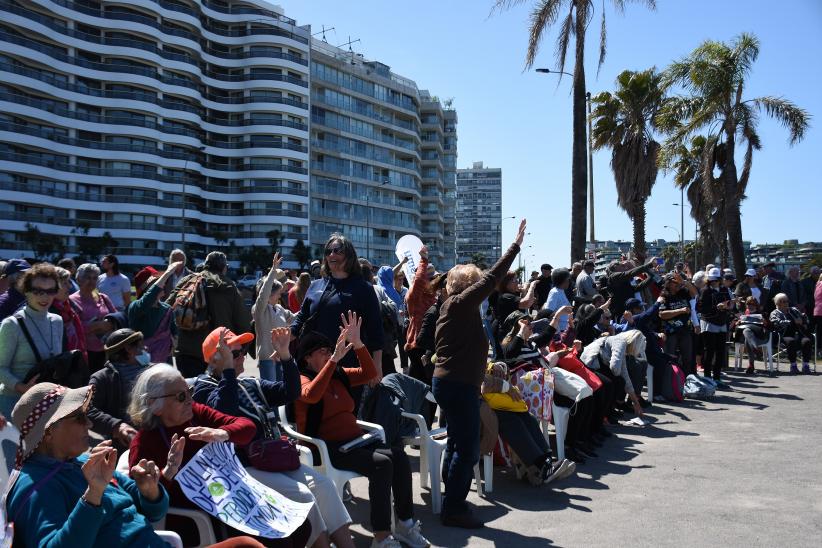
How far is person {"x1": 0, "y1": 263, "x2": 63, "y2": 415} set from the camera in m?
4.97

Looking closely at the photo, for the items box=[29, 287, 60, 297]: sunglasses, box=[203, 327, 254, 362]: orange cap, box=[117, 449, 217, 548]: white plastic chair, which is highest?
box=[29, 287, 60, 297]: sunglasses

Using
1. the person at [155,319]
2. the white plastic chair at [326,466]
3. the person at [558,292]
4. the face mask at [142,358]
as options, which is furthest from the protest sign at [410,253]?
the white plastic chair at [326,466]

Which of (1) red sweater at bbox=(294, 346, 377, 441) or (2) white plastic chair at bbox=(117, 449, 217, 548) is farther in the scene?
(1) red sweater at bbox=(294, 346, 377, 441)

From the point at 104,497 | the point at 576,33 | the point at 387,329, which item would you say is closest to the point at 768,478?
the point at 387,329

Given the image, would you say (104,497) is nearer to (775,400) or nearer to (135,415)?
(135,415)

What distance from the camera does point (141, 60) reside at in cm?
6906

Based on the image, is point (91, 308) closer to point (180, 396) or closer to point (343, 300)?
point (343, 300)

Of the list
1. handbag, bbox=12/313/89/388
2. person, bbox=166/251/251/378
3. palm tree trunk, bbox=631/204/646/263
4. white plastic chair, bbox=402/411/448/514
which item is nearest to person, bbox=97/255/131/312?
person, bbox=166/251/251/378

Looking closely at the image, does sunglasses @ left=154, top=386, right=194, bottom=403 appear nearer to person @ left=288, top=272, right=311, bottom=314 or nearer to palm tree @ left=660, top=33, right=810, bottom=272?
person @ left=288, top=272, right=311, bottom=314

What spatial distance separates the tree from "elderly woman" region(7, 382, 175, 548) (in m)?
70.0

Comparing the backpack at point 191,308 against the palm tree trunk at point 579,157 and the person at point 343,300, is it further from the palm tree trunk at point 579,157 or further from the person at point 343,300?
the palm tree trunk at point 579,157

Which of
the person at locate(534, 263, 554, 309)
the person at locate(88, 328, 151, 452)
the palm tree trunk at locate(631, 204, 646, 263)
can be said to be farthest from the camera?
the palm tree trunk at locate(631, 204, 646, 263)

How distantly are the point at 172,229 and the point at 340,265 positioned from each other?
6924 cm

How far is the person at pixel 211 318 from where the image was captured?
6.33m
